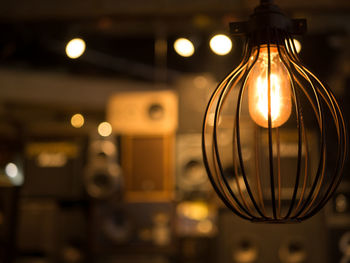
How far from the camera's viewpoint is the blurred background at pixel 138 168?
1688 millimetres

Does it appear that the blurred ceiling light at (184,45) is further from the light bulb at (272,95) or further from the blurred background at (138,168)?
the light bulb at (272,95)

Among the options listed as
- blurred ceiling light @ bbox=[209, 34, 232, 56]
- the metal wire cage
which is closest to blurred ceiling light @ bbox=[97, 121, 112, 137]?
blurred ceiling light @ bbox=[209, 34, 232, 56]

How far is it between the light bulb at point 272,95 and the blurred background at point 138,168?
69 cm

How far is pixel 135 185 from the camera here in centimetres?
199

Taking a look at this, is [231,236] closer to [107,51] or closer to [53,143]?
[53,143]

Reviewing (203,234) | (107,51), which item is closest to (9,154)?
(203,234)

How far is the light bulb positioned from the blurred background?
0.69 m

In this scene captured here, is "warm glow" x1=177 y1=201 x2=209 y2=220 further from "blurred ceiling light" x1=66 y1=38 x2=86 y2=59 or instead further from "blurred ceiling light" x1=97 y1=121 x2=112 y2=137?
"blurred ceiling light" x1=66 y1=38 x2=86 y2=59

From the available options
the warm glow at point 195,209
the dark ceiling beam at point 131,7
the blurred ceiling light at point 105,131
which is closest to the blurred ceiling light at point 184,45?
the dark ceiling beam at point 131,7

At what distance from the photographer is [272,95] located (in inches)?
27.1

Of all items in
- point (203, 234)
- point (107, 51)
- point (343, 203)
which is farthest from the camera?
point (107, 51)

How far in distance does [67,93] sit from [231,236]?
2.13 meters

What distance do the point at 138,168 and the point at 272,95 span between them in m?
1.37

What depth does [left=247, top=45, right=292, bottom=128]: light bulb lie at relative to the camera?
2.22 ft
